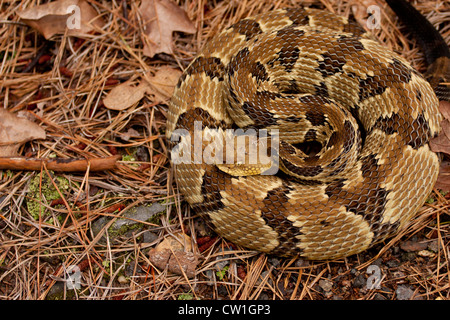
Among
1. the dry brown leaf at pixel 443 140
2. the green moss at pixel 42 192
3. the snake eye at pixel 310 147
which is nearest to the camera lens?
the dry brown leaf at pixel 443 140

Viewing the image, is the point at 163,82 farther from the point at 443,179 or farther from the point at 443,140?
the point at 443,179

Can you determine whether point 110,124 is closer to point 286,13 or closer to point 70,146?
point 70,146

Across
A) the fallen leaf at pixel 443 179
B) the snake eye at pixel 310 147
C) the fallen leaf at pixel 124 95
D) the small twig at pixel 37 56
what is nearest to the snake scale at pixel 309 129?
the snake eye at pixel 310 147

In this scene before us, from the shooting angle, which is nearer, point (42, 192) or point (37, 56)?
point (42, 192)

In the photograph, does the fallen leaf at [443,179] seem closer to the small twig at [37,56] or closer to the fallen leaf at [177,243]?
the fallen leaf at [177,243]

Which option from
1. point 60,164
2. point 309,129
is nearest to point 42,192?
point 60,164

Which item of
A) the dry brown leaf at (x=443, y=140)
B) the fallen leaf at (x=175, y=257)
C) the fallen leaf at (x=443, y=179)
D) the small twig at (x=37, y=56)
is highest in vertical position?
the dry brown leaf at (x=443, y=140)
